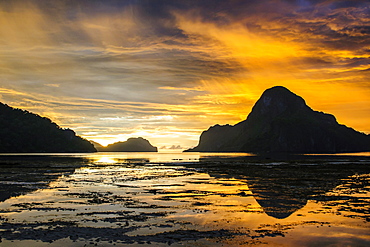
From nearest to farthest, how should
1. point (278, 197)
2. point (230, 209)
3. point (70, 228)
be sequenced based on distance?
point (70, 228) < point (230, 209) < point (278, 197)

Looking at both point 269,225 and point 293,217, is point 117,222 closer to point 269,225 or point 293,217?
point 269,225

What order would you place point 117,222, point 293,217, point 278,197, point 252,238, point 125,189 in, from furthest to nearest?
point 125,189 → point 278,197 → point 293,217 → point 117,222 → point 252,238

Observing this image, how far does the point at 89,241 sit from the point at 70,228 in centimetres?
251

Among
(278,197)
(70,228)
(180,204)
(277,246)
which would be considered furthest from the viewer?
(278,197)

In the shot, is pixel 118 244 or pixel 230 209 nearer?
pixel 118 244

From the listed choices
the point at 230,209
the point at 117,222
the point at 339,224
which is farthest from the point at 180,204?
the point at 339,224

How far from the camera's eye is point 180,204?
2195 cm

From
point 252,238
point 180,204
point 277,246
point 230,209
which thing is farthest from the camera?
point 180,204

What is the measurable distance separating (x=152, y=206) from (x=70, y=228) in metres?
6.87

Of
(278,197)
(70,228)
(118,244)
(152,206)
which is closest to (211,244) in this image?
(118,244)

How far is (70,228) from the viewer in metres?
15.1

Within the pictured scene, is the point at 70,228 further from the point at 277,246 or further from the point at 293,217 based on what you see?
the point at 293,217

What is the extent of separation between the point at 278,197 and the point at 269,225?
9.32m

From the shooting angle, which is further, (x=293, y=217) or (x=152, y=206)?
(x=152, y=206)
